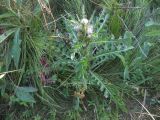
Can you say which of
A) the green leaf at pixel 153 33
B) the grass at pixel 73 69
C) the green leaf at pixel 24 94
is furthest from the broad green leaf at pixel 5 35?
the green leaf at pixel 153 33

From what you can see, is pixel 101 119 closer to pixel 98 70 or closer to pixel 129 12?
pixel 98 70

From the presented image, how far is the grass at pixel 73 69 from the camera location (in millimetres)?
1862

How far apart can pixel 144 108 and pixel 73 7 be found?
2.25ft

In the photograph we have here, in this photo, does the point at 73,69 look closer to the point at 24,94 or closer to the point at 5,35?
the point at 24,94

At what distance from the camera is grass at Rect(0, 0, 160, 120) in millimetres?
1862

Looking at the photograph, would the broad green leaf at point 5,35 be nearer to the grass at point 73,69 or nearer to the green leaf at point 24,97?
the grass at point 73,69

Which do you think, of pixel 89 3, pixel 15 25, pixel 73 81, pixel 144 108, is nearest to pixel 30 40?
pixel 15 25

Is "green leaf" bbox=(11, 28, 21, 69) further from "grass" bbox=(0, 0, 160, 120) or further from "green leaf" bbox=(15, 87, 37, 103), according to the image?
"green leaf" bbox=(15, 87, 37, 103)

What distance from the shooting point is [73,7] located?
6.99 ft

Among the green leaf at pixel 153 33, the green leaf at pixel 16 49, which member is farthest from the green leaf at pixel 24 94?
the green leaf at pixel 153 33

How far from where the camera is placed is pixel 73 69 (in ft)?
6.33

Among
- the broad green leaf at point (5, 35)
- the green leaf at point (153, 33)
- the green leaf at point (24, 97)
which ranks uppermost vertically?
the broad green leaf at point (5, 35)

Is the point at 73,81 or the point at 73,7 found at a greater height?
the point at 73,7

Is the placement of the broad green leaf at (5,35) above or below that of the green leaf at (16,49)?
above
